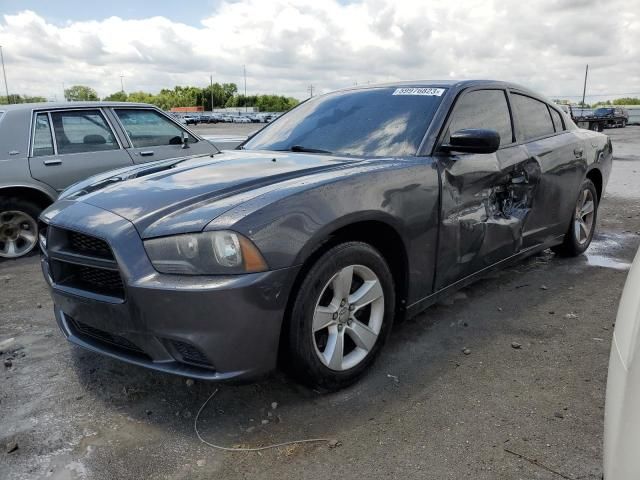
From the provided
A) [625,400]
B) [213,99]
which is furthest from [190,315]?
[213,99]

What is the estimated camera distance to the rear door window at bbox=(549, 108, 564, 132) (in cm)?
467

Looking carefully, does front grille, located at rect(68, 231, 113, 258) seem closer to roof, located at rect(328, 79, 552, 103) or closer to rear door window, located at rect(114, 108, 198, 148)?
roof, located at rect(328, 79, 552, 103)

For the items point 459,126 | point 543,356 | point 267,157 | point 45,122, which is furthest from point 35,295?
point 543,356

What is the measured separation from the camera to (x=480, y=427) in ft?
8.01

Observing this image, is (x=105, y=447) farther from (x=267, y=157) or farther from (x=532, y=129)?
(x=532, y=129)

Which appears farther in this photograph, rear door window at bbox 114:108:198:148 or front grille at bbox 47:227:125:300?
rear door window at bbox 114:108:198:148

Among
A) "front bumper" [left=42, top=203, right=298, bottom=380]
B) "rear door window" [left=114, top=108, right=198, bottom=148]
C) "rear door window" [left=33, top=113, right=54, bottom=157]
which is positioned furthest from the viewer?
"rear door window" [left=114, top=108, right=198, bottom=148]

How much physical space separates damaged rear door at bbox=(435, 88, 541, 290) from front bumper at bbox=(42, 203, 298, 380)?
1284 millimetres

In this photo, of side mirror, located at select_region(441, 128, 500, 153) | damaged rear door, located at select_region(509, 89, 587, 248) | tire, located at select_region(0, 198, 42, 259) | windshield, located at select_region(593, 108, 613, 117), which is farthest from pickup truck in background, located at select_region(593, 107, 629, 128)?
tire, located at select_region(0, 198, 42, 259)

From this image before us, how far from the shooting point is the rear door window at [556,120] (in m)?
4.67

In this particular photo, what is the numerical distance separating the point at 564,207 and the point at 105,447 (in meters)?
3.91

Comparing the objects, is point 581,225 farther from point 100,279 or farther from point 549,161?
point 100,279

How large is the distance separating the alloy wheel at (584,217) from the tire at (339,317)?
285cm

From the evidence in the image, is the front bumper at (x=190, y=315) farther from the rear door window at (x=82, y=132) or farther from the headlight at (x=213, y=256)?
the rear door window at (x=82, y=132)
